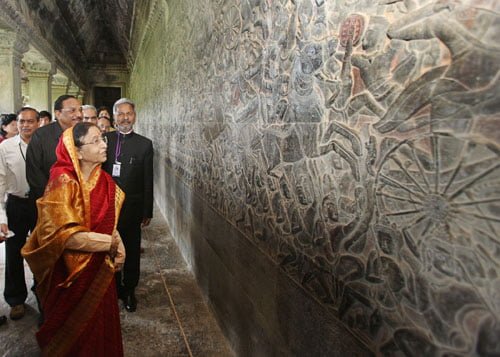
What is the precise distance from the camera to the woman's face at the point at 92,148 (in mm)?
2211

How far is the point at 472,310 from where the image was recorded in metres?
0.87

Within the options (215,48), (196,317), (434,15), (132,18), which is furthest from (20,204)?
(132,18)

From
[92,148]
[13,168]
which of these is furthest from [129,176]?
[92,148]

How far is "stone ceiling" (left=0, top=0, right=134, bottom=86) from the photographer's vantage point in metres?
7.75

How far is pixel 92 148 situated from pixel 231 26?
1.42 metres

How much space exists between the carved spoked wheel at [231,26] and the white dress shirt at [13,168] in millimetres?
2177

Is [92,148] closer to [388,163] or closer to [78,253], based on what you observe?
[78,253]

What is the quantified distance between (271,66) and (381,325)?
4.68 feet

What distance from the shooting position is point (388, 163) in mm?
1123

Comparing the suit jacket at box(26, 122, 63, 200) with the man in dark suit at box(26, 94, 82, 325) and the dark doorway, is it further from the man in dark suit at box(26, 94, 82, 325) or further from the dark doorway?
the dark doorway

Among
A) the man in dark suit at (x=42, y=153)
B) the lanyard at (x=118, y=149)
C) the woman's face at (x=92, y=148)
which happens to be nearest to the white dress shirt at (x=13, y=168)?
the man in dark suit at (x=42, y=153)

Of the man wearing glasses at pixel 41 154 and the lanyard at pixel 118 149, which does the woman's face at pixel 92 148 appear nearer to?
the man wearing glasses at pixel 41 154

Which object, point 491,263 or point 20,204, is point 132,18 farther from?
point 491,263

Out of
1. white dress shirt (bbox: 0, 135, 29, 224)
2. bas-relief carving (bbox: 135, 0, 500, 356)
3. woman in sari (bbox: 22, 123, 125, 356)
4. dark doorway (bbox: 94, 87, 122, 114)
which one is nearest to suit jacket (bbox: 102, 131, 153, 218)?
white dress shirt (bbox: 0, 135, 29, 224)
